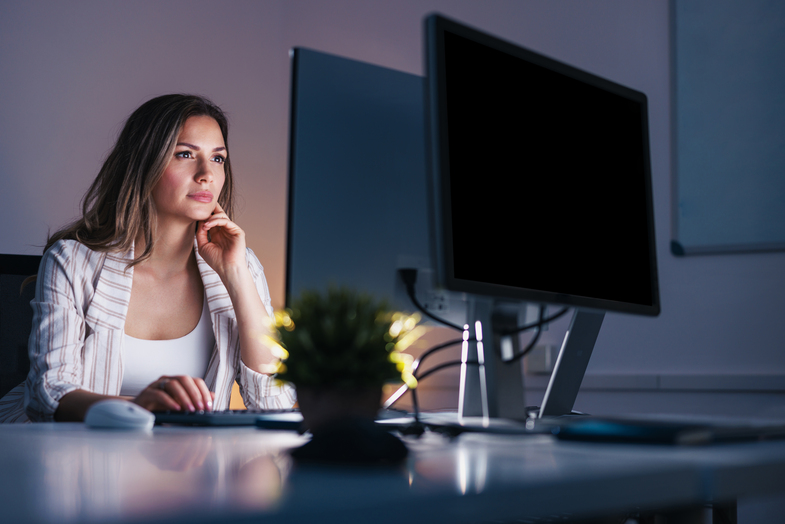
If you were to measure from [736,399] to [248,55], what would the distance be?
96.1 inches

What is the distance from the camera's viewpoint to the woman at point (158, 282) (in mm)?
1439

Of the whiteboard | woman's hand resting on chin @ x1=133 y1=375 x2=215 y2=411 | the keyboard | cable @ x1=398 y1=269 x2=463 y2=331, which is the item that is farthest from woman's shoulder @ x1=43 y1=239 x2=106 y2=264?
the whiteboard

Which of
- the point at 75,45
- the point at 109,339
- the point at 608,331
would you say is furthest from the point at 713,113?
the point at 75,45

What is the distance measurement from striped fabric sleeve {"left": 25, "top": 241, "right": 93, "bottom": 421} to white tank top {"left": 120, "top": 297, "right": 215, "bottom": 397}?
0.10 metres

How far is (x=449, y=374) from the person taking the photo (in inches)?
101

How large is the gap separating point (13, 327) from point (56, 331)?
0.38 m

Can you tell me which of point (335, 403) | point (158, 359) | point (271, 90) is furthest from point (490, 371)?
point (271, 90)

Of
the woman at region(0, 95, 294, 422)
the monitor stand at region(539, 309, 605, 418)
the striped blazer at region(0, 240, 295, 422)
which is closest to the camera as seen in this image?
the monitor stand at region(539, 309, 605, 418)

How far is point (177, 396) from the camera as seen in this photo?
96 centimetres

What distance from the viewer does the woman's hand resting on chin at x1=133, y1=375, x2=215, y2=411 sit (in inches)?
37.6

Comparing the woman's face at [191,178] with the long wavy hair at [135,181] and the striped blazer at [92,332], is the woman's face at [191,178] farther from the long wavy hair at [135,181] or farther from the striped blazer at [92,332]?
the striped blazer at [92,332]

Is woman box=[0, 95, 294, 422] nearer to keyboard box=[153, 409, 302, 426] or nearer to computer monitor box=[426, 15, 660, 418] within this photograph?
keyboard box=[153, 409, 302, 426]

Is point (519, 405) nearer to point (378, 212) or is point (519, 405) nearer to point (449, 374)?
point (378, 212)

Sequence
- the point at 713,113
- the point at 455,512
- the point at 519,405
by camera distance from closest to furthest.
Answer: the point at 455,512, the point at 519,405, the point at 713,113
